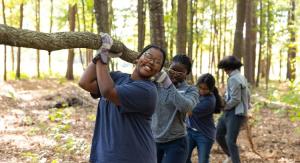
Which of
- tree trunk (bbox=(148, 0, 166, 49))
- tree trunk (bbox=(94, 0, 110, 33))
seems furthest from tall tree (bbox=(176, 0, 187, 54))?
tree trunk (bbox=(148, 0, 166, 49))

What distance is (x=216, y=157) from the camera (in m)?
7.93

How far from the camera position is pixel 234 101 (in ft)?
21.0

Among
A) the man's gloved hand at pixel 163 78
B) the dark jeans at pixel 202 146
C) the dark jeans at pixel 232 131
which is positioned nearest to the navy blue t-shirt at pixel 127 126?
the man's gloved hand at pixel 163 78

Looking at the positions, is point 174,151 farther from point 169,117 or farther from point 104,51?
point 104,51

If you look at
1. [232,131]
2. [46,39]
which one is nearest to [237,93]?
[232,131]

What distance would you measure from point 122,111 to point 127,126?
125 mm

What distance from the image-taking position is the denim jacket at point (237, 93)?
639 centimetres

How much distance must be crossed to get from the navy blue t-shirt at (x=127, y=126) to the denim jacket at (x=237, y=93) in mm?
3519

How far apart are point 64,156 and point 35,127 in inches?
112

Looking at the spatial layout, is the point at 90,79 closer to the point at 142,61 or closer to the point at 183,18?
the point at 142,61

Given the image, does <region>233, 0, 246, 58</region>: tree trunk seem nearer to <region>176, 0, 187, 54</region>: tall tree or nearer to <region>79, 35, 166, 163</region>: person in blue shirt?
<region>176, 0, 187, 54</region>: tall tree

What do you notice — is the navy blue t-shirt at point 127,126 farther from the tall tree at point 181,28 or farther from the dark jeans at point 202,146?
the tall tree at point 181,28

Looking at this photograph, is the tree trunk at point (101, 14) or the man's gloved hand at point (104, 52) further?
the tree trunk at point (101, 14)

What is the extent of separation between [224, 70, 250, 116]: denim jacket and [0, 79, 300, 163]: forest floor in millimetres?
1587
